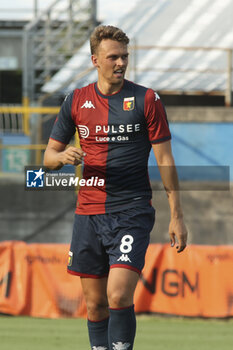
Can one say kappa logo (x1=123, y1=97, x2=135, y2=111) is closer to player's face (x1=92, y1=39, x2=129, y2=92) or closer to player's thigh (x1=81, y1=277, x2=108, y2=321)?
player's face (x1=92, y1=39, x2=129, y2=92)

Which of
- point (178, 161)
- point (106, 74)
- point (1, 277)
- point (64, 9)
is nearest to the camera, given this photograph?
point (106, 74)

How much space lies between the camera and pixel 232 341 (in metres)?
8.55

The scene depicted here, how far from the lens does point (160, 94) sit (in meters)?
16.4

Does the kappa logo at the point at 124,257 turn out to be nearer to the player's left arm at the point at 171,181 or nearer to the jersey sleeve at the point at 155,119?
the player's left arm at the point at 171,181

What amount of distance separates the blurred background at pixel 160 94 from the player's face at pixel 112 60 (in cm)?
785

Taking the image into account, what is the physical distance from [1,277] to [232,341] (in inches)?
133

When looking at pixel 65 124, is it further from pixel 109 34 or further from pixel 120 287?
pixel 120 287

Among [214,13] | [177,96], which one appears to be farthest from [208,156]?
[214,13]

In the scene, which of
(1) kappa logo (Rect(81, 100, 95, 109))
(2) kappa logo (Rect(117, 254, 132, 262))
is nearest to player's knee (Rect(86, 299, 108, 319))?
(2) kappa logo (Rect(117, 254, 132, 262))

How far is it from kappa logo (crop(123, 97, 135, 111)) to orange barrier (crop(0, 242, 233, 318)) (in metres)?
5.33

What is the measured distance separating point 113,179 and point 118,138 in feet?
0.91

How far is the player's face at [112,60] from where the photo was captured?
4.96 meters

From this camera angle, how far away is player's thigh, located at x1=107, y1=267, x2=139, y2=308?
15.9 ft

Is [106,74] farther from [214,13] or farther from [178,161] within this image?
[214,13]
